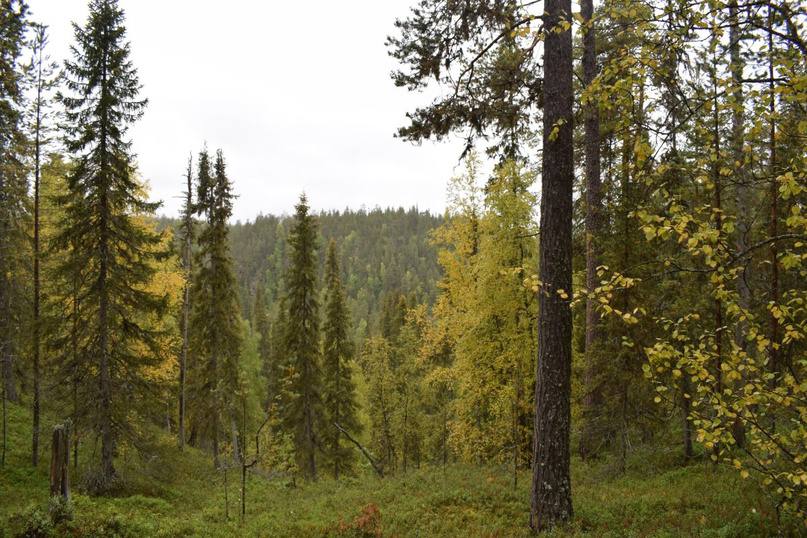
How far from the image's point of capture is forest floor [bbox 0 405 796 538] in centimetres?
766

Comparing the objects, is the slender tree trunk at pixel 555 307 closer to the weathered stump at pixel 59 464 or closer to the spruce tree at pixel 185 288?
the weathered stump at pixel 59 464

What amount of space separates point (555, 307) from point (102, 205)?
49.7 ft

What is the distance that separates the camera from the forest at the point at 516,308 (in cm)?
459

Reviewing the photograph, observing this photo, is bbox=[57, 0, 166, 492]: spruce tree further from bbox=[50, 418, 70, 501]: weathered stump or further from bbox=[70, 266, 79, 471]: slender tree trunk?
bbox=[50, 418, 70, 501]: weathered stump

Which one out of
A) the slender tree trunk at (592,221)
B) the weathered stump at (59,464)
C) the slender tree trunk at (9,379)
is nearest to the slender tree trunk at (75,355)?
the slender tree trunk at (9,379)

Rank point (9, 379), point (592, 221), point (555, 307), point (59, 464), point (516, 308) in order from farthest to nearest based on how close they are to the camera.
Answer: point (9, 379), point (516, 308), point (592, 221), point (59, 464), point (555, 307)

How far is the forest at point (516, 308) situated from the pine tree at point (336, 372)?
128 cm

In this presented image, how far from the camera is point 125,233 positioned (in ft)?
54.2

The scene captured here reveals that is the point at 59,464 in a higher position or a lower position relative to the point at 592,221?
lower

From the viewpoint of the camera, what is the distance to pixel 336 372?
102 ft

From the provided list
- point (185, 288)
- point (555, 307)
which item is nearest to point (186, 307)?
point (185, 288)

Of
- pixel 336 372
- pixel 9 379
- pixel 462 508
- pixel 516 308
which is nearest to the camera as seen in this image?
pixel 462 508

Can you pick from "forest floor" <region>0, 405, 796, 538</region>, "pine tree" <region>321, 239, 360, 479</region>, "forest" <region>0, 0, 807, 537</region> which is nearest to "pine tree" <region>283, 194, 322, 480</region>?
"forest" <region>0, 0, 807, 537</region>

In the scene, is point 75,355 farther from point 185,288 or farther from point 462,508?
point 462,508
